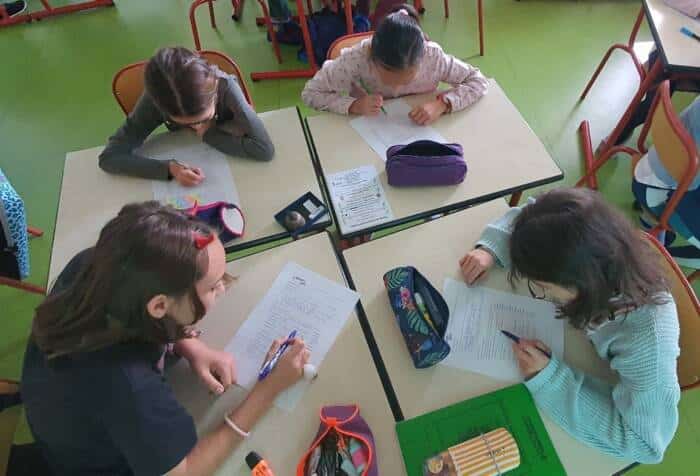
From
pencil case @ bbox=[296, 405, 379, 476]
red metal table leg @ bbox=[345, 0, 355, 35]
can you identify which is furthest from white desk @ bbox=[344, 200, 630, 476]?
red metal table leg @ bbox=[345, 0, 355, 35]

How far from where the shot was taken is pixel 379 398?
3.51ft

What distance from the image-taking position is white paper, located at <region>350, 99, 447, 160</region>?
160 cm

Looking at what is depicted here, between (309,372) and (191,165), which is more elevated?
(191,165)

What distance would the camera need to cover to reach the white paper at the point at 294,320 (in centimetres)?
113

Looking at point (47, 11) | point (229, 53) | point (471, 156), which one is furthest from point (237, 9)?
point (471, 156)

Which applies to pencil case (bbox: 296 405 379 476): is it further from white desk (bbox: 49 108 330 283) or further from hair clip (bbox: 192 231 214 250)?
white desk (bbox: 49 108 330 283)

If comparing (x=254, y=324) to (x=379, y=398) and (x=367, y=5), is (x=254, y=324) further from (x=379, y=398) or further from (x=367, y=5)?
(x=367, y=5)

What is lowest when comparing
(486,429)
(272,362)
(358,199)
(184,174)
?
(486,429)

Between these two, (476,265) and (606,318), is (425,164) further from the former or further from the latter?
(606,318)

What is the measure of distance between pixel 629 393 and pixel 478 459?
1.24 ft

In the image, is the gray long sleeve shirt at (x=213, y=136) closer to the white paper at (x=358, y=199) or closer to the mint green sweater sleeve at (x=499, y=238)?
the white paper at (x=358, y=199)

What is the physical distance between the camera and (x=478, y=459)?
95cm

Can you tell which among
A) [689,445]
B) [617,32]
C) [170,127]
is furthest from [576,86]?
[170,127]

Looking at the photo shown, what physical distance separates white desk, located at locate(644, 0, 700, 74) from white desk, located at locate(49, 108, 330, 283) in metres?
1.63
